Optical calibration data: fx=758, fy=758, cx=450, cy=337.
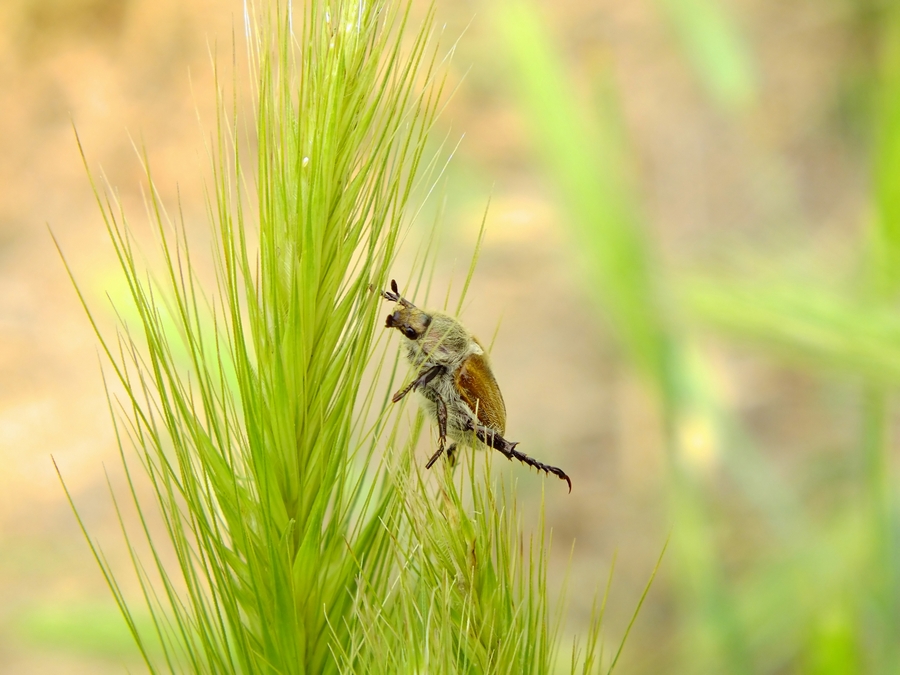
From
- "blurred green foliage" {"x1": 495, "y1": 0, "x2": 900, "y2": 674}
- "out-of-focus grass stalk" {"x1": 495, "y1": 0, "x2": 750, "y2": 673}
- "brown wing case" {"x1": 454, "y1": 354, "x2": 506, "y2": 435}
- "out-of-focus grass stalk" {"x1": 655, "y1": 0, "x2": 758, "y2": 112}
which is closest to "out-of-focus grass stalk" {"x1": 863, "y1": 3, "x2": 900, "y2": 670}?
"blurred green foliage" {"x1": 495, "y1": 0, "x2": 900, "y2": 674}

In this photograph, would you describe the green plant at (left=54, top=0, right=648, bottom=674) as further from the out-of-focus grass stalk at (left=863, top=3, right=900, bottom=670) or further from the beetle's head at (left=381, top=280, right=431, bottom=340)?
the out-of-focus grass stalk at (left=863, top=3, right=900, bottom=670)

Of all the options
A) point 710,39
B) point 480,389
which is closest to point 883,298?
point 480,389

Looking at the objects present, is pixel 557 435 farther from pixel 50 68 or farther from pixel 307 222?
pixel 50 68

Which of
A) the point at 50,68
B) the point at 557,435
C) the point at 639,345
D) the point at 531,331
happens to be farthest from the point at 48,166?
the point at 639,345

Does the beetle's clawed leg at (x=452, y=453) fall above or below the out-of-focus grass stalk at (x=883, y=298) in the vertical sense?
below

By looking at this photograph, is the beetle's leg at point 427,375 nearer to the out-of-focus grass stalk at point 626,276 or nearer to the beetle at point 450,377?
the beetle at point 450,377

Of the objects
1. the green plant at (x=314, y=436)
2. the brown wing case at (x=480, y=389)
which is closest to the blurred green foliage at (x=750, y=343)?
the brown wing case at (x=480, y=389)
